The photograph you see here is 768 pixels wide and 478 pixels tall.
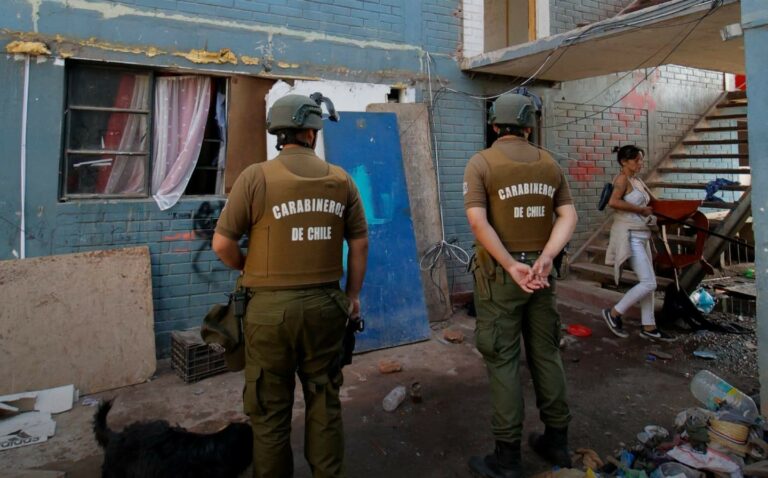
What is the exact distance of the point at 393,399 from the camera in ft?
11.7

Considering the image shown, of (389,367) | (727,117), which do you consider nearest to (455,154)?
(389,367)

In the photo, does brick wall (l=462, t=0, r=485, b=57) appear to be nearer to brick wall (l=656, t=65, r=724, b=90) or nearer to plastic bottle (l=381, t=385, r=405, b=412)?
brick wall (l=656, t=65, r=724, b=90)

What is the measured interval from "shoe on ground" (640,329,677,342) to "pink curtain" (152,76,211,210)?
4732 mm

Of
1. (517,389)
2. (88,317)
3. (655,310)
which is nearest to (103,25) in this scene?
(88,317)

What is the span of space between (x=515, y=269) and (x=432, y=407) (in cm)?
156

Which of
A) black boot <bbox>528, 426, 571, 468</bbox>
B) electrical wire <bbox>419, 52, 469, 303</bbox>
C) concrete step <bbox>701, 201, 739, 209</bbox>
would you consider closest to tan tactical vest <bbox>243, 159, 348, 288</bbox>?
black boot <bbox>528, 426, 571, 468</bbox>

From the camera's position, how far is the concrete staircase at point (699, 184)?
5539mm

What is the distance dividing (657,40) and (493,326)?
13.3 ft

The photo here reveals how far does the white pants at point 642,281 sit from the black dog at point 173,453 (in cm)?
396

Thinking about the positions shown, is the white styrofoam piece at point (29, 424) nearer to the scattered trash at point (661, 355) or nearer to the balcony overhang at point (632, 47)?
the scattered trash at point (661, 355)

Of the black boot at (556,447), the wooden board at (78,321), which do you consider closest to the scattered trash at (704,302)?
the black boot at (556,447)

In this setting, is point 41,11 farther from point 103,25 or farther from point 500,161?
point 500,161

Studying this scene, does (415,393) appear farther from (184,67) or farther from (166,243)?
(184,67)

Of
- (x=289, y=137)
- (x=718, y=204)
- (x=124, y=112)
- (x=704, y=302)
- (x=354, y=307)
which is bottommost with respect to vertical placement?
(x=704, y=302)
